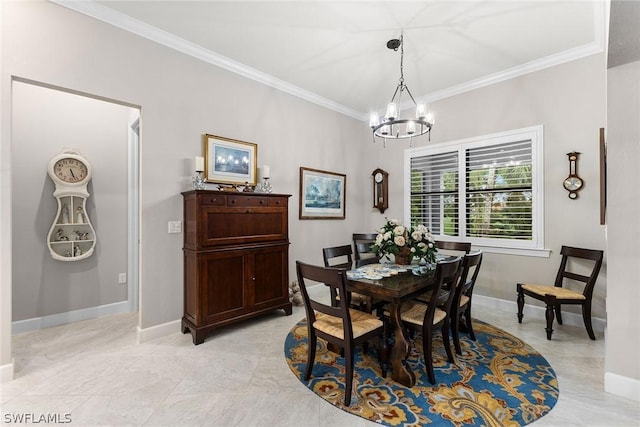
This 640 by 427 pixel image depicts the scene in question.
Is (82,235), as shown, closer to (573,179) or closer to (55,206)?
(55,206)

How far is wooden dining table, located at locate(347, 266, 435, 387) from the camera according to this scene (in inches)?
80.8

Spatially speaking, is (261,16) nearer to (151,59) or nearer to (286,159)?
(151,59)

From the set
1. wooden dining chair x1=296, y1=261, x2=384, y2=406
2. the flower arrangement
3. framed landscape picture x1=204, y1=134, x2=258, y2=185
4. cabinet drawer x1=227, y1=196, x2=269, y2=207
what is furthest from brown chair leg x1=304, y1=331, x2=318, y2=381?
framed landscape picture x1=204, y1=134, x2=258, y2=185

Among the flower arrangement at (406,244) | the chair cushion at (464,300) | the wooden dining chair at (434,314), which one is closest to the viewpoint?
the wooden dining chair at (434,314)

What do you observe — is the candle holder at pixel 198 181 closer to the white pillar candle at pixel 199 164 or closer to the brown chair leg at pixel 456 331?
the white pillar candle at pixel 199 164

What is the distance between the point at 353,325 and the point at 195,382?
1.30 m

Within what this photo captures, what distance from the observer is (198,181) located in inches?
119

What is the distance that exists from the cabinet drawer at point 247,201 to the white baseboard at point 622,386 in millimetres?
3288

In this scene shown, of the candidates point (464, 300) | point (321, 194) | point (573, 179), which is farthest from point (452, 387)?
point (321, 194)

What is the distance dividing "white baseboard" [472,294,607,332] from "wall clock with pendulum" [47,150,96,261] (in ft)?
16.8

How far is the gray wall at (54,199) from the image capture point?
9.98 ft

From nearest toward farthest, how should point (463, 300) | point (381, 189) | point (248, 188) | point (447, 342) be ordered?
point (447, 342)
point (463, 300)
point (248, 188)
point (381, 189)

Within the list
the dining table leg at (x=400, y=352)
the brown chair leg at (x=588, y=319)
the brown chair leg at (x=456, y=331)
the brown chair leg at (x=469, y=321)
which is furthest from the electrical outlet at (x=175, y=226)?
the brown chair leg at (x=588, y=319)

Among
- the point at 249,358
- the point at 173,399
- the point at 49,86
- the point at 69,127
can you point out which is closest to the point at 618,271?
the point at 249,358
